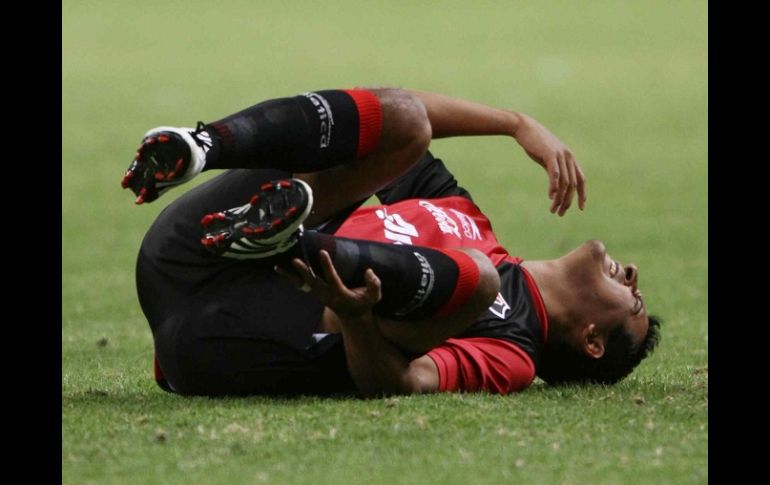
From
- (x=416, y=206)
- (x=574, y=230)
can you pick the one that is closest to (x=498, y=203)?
(x=574, y=230)

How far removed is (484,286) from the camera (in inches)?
252

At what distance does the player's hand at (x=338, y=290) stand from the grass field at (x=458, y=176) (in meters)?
0.45

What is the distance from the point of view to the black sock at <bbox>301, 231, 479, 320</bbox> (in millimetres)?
5973

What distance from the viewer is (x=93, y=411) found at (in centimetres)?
633

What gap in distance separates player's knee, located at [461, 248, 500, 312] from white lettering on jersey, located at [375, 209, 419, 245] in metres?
0.75

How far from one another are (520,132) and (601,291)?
87 centimetres

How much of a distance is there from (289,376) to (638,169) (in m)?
13.8

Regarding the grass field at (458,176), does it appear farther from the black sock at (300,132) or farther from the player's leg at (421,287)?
the black sock at (300,132)

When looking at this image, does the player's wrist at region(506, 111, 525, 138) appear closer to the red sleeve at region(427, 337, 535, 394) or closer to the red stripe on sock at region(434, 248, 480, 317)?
the red sleeve at region(427, 337, 535, 394)

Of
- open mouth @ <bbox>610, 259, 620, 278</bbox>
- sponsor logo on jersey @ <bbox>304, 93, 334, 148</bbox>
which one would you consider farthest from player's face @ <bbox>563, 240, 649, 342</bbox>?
sponsor logo on jersey @ <bbox>304, 93, 334, 148</bbox>

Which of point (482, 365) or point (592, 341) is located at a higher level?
point (482, 365)

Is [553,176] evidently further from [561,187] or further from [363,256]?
[363,256]

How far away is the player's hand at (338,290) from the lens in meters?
5.85

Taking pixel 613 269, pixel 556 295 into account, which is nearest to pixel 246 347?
pixel 556 295
